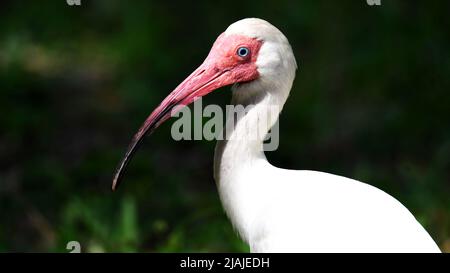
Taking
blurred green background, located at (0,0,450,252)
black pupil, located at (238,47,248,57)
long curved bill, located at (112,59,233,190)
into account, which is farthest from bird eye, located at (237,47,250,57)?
blurred green background, located at (0,0,450,252)

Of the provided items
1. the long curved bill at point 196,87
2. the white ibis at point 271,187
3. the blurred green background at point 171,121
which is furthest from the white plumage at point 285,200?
the blurred green background at point 171,121

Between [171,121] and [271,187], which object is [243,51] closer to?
[271,187]

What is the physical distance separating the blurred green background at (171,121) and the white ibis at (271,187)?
1.79m

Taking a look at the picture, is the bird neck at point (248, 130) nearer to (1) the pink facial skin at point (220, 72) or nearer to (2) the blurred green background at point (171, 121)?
(1) the pink facial skin at point (220, 72)

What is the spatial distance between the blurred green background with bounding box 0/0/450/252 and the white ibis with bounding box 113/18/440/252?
1.79 m

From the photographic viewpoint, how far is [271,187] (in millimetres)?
4148

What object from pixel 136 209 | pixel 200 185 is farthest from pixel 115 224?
pixel 200 185

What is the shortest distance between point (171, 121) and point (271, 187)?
12.2ft

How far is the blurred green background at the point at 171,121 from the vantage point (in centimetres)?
647

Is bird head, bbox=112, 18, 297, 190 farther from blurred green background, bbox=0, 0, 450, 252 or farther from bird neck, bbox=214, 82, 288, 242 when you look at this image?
blurred green background, bbox=0, 0, 450, 252

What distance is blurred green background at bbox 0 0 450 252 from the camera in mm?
6469

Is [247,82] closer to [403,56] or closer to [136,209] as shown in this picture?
[136,209]

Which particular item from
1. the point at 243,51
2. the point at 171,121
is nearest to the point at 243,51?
the point at 243,51
